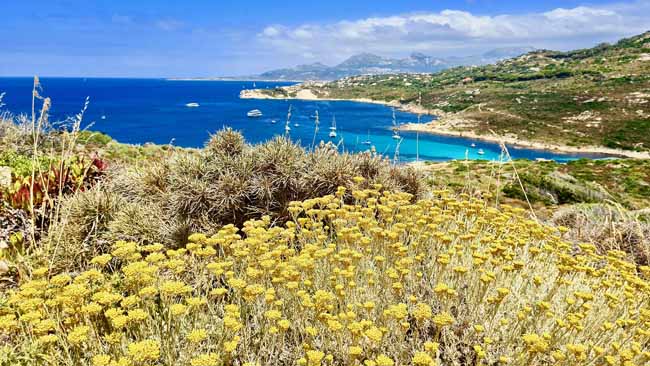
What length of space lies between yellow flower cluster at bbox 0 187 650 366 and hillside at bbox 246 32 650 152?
45.2 metres

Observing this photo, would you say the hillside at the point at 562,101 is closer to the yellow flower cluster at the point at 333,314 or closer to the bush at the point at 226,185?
the bush at the point at 226,185

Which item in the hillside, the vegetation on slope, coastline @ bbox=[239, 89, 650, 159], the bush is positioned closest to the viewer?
the vegetation on slope

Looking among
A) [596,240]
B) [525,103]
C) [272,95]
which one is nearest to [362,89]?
[272,95]

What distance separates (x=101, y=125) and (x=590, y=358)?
10168 centimetres

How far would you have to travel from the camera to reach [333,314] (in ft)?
8.81

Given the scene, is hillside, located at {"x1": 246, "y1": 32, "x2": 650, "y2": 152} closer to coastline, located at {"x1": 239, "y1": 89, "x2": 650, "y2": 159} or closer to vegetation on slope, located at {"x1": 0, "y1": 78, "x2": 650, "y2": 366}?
coastline, located at {"x1": 239, "y1": 89, "x2": 650, "y2": 159}

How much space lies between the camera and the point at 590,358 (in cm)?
251

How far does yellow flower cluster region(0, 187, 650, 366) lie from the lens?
84.8 inches

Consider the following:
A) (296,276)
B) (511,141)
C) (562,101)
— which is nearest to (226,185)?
(296,276)

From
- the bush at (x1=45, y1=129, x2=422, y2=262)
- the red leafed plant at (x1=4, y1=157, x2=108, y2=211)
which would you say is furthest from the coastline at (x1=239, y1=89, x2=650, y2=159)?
the red leafed plant at (x1=4, y1=157, x2=108, y2=211)

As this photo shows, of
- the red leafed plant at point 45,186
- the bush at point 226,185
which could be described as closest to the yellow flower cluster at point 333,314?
the bush at point 226,185

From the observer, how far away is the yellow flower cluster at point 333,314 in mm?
2154

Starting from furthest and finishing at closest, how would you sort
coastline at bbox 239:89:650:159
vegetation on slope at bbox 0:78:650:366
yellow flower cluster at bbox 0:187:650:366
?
1. coastline at bbox 239:89:650:159
2. vegetation on slope at bbox 0:78:650:366
3. yellow flower cluster at bbox 0:187:650:366

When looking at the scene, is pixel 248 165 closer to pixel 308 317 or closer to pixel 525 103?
pixel 308 317
